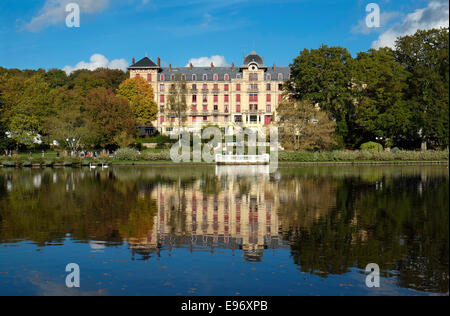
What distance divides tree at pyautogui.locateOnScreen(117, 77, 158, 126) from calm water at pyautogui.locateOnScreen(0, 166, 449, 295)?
68631 mm

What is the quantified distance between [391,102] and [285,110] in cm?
1629

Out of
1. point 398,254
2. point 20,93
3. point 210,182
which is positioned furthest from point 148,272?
point 20,93

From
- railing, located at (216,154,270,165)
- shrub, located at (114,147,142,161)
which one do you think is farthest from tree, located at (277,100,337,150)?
shrub, located at (114,147,142,161)

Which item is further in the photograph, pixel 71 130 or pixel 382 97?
pixel 382 97

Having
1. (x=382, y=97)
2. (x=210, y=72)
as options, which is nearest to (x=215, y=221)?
(x=382, y=97)

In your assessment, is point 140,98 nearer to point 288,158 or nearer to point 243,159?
point 243,159

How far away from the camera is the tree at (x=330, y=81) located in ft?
228

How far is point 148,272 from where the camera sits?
1209cm

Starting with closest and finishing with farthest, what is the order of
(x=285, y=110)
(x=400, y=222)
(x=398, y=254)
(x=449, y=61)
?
(x=449, y=61)
(x=398, y=254)
(x=400, y=222)
(x=285, y=110)

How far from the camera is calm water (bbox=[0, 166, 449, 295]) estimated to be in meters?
11.1

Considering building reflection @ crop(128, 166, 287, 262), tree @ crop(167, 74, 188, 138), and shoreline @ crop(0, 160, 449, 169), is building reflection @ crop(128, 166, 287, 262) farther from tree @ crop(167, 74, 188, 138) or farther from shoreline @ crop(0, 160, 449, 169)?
tree @ crop(167, 74, 188, 138)

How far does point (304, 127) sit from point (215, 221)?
158 ft

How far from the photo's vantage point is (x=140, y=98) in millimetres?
95250
